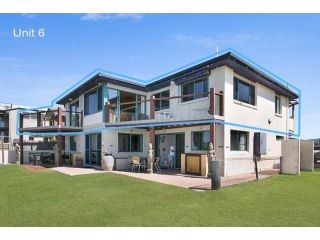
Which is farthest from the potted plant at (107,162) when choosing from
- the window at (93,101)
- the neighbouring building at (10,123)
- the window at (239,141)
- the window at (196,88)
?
the neighbouring building at (10,123)

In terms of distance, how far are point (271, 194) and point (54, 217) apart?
677cm

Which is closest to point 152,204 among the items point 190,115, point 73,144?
point 190,115

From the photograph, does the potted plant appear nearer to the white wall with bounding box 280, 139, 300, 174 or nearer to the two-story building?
the two-story building

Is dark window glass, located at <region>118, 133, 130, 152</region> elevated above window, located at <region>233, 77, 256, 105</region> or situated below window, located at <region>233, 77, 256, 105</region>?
below

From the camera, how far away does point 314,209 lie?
736cm

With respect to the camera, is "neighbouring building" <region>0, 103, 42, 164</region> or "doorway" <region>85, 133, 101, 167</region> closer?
"doorway" <region>85, 133, 101, 167</region>

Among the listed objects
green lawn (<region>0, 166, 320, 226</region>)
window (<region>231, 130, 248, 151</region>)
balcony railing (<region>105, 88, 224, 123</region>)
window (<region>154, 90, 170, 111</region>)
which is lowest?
green lawn (<region>0, 166, 320, 226</region>)

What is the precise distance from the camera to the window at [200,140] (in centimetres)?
1527

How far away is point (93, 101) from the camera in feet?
66.3

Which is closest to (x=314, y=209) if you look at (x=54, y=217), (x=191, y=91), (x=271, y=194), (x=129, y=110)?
(x=271, y=194)

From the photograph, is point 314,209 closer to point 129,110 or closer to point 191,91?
point 191,91

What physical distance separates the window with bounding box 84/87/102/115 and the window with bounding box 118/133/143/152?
2.49 metres

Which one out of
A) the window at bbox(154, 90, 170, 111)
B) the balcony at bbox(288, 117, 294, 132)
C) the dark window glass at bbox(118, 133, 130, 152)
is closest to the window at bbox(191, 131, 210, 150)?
the window at bbox(154, 90, 170, 111)

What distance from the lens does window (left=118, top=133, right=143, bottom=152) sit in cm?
1823
